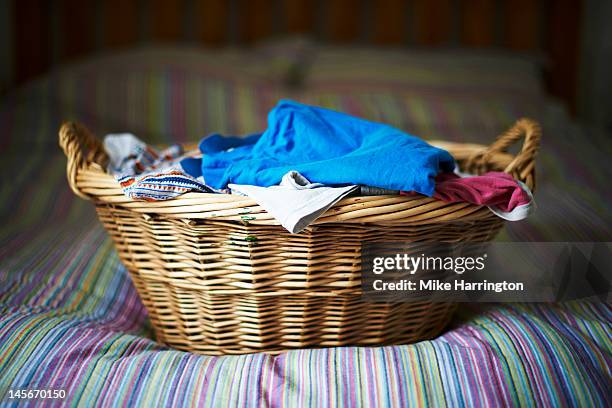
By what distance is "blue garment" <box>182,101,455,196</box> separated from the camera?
0.71m

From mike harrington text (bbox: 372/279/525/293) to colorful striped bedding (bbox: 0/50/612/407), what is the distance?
0.06m

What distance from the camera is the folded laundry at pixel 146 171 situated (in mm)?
715

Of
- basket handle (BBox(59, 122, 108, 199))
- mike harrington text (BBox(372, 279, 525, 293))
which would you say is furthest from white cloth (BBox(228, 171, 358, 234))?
basket handle (BBox(59, 122, 108, 199))

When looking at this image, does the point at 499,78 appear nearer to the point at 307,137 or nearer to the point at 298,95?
the point at 298,95

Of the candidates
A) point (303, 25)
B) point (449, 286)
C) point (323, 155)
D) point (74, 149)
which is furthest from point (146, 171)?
point (303, 25)

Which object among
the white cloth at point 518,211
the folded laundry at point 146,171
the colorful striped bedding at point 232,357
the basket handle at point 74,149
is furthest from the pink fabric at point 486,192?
the basket handle at point 74,149

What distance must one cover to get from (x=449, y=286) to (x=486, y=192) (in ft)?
0.45

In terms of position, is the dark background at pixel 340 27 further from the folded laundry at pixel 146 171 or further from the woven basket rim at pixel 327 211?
the woven basket rim at pixel 327 211

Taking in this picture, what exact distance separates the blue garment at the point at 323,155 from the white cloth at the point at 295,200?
0.11ft

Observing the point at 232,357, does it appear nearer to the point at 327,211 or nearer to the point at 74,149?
the point at 327,211

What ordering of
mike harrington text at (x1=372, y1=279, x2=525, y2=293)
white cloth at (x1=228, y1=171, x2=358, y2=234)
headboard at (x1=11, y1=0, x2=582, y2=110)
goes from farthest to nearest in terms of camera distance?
headboard at (x1=11, y1=0, x2=582, y2=110), mike harrington text at (x1=372, y1=279, x2=525, y2=293), white cloth at (x1=228, y1=171, x2=358, y2=234)

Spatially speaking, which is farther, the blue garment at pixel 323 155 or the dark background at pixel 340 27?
the dark background at pixel 340 27

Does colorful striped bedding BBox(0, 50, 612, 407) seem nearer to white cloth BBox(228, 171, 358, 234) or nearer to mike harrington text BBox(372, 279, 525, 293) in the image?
mike harrington text BBox(372, 279, 525, 293)

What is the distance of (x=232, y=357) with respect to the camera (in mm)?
755
